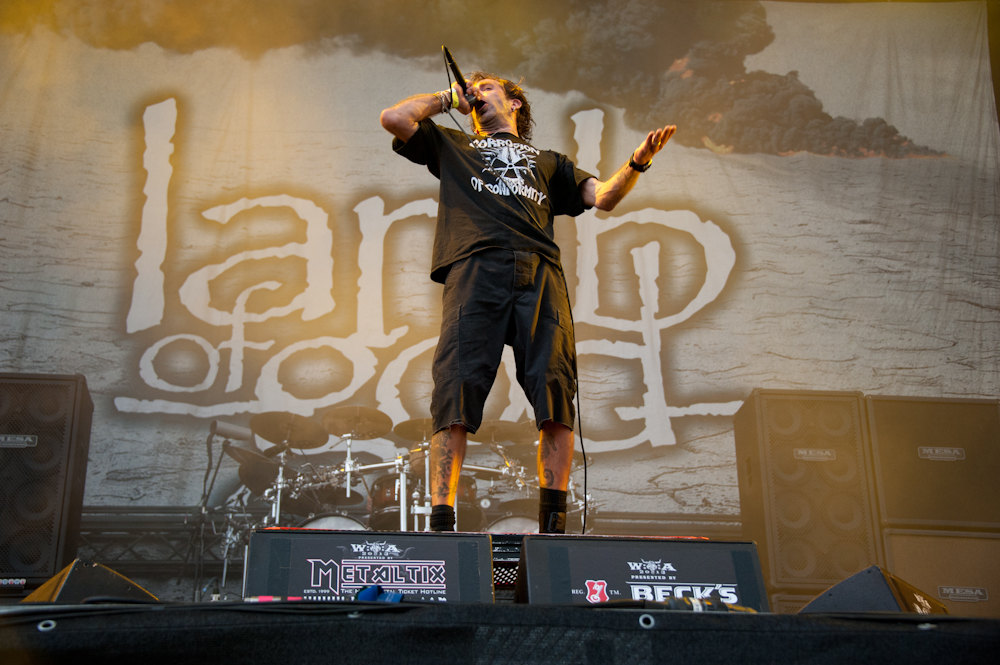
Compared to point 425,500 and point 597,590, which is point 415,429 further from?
point 597,590

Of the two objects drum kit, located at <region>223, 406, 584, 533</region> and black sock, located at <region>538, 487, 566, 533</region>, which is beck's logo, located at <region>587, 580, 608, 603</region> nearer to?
black sock, located at <region>538, 487, 566, 533</region>

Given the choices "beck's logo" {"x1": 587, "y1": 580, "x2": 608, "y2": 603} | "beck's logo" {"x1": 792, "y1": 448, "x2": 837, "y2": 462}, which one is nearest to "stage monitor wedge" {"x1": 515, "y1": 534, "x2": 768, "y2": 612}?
"beck's logo" {"x1": 587, "y1": 580, "x2": 608, "y2": 603}

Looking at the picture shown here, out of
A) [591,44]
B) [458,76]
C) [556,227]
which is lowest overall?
[458,76]

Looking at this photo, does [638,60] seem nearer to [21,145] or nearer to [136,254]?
[136,254]

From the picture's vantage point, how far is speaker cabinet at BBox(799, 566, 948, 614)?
1.31 meters

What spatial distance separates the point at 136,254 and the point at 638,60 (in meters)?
2.96

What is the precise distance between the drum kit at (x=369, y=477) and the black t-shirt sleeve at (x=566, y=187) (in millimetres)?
1543

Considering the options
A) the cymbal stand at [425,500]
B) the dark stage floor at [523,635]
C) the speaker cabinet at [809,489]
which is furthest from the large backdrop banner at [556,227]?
the dark stage floor at [523,635]

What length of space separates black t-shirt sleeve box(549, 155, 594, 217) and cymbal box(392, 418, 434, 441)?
153 centimetres

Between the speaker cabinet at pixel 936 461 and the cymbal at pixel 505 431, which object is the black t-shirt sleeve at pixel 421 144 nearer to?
the cymbal at pixel 505 431

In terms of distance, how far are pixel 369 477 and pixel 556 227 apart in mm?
1656

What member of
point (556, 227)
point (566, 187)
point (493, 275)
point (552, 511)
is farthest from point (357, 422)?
point (552, 511)

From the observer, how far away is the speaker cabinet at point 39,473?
2881mm

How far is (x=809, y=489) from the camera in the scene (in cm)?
323
